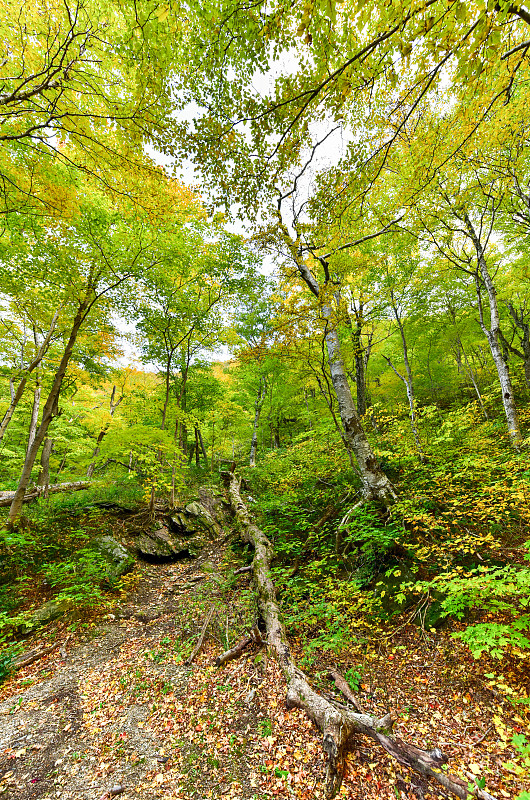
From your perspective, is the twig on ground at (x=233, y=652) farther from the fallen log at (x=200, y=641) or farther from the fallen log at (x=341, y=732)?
the fallen log at (x=341, y=732)

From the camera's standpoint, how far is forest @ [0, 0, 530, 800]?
108 inches

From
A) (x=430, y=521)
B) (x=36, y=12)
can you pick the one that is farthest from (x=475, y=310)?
(x=36, y=12)

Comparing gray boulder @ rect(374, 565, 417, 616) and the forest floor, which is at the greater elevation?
gray boulder @ rect(374, 565, 417, 616)

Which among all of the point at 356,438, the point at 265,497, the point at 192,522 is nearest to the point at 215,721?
the point at 356,438

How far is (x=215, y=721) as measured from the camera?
3336 mm

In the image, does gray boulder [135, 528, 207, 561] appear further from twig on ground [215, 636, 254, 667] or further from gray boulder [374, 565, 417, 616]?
gray boulder [374, 565, 417, 616]

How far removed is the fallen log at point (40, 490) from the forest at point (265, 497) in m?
0.20

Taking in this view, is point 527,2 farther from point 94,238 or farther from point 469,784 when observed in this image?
point 94,238

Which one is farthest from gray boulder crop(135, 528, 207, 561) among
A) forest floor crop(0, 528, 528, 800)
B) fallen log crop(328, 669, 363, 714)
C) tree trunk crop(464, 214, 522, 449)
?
tree trunk crop(464, 214, 522, 449)

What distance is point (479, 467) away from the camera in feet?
19.0

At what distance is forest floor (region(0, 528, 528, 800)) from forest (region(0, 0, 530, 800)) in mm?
26

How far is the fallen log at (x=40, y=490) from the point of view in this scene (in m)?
9.01

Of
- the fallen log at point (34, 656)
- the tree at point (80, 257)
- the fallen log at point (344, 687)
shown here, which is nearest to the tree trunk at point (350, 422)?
the fallen log at point (344, 687)

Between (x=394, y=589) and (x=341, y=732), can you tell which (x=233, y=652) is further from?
(x=394, y=589)
